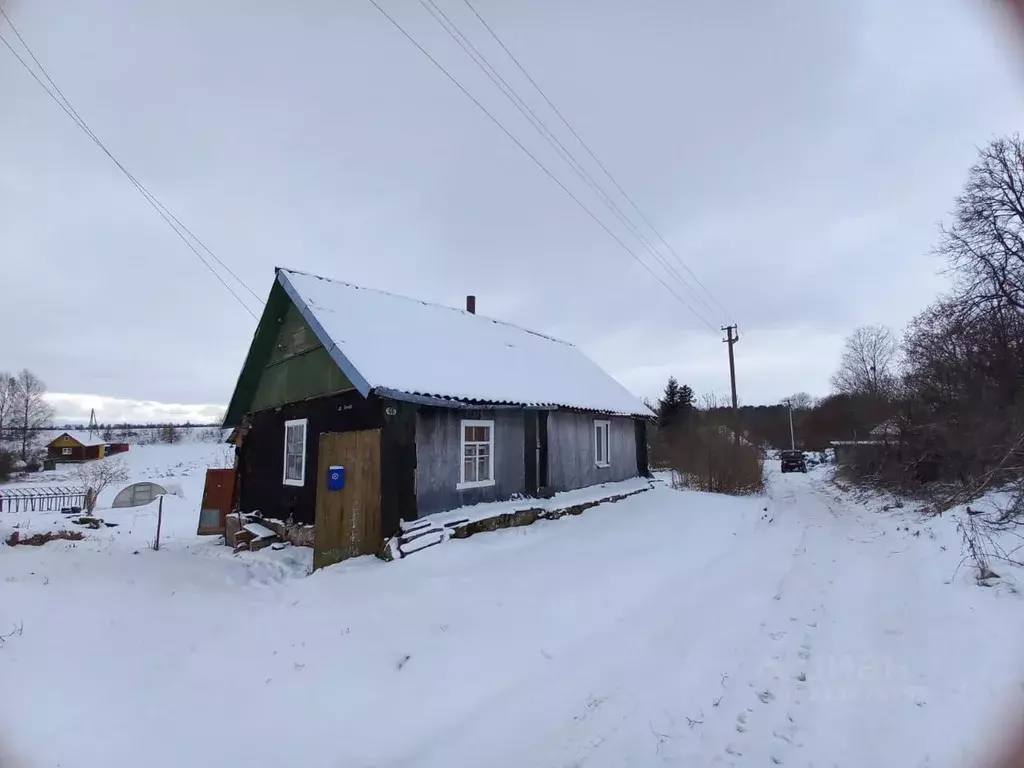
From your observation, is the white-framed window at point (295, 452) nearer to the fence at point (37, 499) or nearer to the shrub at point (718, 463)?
the shrub at point (718, 463)

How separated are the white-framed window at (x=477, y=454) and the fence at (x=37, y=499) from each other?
848 inches

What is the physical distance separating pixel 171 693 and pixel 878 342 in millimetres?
58887

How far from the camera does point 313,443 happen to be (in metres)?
11.0

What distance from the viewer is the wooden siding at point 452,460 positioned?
945 centimetres

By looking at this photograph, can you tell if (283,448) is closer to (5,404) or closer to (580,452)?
(5,404)

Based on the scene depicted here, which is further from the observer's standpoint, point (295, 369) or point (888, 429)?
point (888, 429)

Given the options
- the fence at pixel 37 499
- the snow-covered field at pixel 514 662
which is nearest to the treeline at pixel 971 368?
the snow-covered field at pixel 514 662

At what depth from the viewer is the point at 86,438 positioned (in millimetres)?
53594

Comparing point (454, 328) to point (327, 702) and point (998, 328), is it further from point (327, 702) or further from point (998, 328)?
point (998, 328)

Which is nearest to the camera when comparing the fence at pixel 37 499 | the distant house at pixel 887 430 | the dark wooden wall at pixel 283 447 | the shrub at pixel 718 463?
the dark wooden wall at pixel 283 447

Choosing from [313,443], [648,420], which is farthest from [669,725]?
[648,420]

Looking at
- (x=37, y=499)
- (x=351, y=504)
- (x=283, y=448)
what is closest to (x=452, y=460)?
(x=351, y=504)

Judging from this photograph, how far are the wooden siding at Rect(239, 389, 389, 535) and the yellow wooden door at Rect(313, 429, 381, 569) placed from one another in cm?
30

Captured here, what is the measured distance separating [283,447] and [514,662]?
356 inches
